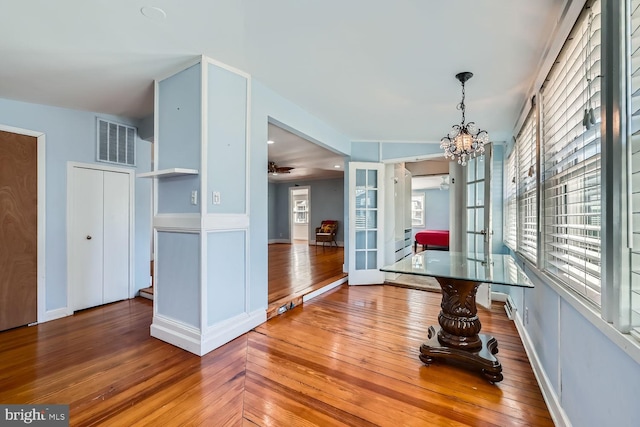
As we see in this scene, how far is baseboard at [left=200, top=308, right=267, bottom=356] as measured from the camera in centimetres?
221

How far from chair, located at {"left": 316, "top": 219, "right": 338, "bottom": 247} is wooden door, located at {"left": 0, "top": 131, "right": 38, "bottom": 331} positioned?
21.4ft

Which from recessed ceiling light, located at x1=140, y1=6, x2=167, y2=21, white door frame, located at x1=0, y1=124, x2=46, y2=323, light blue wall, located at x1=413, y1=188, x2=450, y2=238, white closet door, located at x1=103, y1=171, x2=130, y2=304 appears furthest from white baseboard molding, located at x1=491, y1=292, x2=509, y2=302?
light blue wall, located at x1=413, y1=188, x2=450, y2=238

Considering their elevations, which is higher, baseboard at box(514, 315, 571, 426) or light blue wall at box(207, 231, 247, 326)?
light blue wall at box(207, 231, 247, 326)

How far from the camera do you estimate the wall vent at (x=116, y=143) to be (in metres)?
3.33

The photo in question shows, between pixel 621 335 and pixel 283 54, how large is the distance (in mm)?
2380

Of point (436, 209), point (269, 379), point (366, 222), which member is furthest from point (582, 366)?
point (436, 209)

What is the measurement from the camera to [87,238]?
3.25m

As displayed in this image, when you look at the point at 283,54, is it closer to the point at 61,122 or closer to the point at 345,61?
the point at 345,61

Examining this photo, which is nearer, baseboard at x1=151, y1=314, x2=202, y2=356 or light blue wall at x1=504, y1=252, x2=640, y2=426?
light blue wall at x1=504, y1=252, x2=640, y2=426

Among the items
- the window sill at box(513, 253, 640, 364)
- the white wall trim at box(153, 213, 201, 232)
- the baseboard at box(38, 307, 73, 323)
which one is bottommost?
the baseboard at box(38, 307, 73, 323)

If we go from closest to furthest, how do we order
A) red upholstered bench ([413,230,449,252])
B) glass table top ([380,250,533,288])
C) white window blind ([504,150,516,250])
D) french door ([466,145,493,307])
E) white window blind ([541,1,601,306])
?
white window blind ([541,1,601,306]), glass table top ([380,250,533,288]), french door ([466,145,493,307]), white window blind ([504,150,516,250]), red upholstered bench ([413,230,449,252])

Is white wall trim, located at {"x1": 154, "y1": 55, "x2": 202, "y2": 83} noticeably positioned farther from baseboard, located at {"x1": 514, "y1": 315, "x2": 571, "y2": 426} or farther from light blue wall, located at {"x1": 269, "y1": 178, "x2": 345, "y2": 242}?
light blue wall, located at {"x1": 269, "y1": 178, "x2": 345, "y2": 242}

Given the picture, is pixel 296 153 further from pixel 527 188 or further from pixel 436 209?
pixel 436 209

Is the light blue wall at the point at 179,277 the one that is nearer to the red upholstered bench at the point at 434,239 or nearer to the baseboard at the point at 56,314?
the baseboard at the point at 56,314
